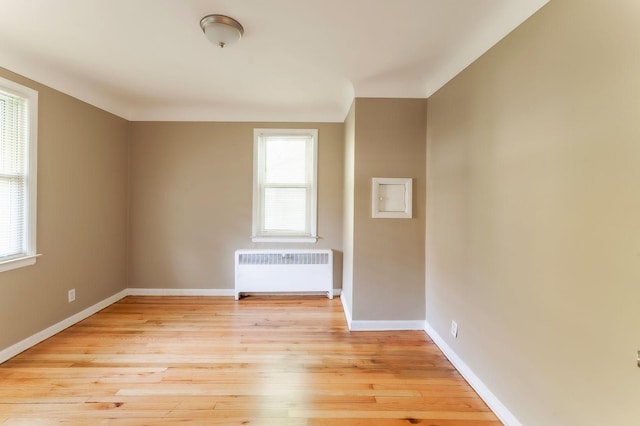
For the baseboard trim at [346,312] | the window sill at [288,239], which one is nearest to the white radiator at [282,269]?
the window sill at [288,239]

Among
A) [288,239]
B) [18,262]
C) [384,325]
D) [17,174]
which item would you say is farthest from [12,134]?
[384,325]

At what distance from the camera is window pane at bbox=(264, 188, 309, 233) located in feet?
12.7

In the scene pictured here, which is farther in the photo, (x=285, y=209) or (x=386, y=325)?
(x=285, y=209)

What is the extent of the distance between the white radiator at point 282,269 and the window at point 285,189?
0.71 feet

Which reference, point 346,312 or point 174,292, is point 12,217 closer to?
point 174,292

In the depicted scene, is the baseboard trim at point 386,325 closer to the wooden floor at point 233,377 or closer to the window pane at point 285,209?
the wooden floor at point 233,377

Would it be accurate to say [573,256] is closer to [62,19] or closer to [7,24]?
[62,19]

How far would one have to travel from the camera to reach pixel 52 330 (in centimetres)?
266

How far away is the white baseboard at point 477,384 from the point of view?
167 cm

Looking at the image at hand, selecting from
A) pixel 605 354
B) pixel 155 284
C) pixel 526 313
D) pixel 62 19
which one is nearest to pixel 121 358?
pixel 155 284

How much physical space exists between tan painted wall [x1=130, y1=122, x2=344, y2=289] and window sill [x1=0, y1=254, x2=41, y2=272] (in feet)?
4.27

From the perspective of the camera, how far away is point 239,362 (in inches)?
89.7

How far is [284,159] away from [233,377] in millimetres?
2621

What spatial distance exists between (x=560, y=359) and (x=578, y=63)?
4.45 feet
